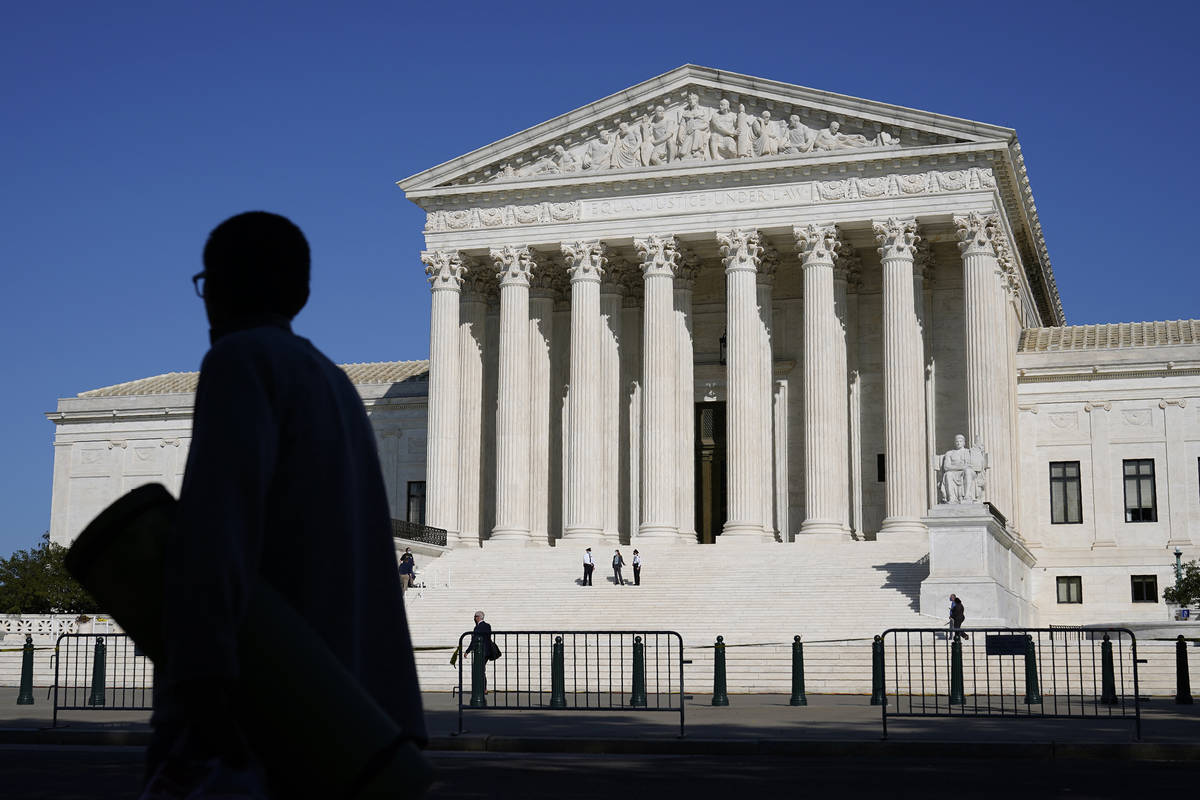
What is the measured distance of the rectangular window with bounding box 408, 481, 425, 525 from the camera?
58656 millimetres

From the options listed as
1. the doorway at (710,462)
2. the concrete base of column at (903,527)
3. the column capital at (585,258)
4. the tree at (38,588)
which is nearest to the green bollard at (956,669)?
the concrete base of column at (903,527)

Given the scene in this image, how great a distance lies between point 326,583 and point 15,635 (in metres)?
42.6

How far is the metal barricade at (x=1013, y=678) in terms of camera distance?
64.8 feet

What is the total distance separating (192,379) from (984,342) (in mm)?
37532

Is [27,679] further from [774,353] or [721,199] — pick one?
[774,353]

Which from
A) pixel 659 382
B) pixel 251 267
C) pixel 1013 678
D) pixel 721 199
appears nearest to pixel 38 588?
pixel 659 382

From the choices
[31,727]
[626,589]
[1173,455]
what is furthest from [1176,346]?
[31,727]

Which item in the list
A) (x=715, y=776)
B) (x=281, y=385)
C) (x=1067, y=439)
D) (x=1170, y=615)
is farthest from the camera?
(x=1067, y=439)

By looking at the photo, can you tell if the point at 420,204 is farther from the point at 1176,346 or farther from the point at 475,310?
the point at 1176,346

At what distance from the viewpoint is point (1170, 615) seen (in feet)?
156

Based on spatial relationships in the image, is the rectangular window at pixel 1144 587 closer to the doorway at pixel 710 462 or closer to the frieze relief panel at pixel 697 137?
the doorway at pixel 710 462

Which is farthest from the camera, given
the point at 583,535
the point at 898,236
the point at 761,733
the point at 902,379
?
the point at 583,535

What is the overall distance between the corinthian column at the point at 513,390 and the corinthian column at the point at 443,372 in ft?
5.36

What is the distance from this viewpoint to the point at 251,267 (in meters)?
4.28
